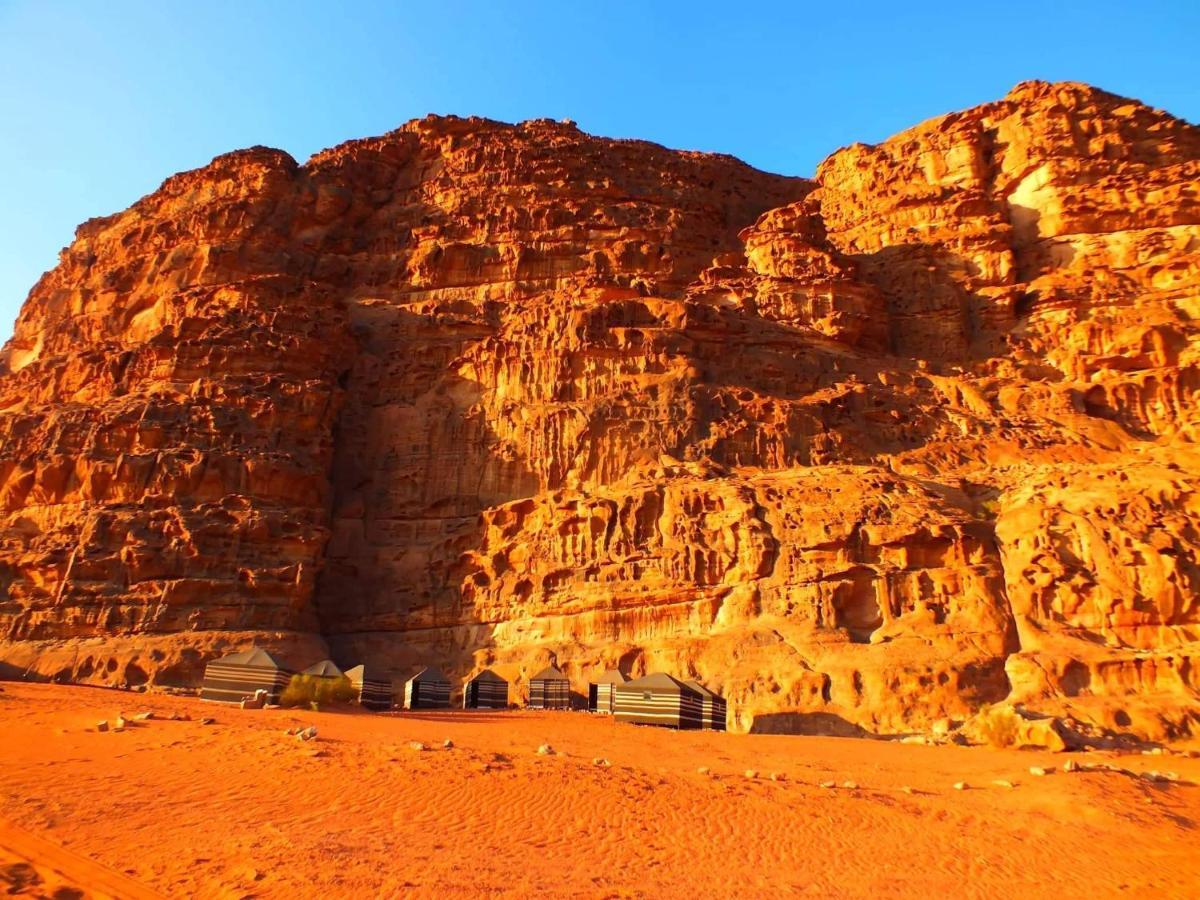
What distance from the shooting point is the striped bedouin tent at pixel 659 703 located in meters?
25.4

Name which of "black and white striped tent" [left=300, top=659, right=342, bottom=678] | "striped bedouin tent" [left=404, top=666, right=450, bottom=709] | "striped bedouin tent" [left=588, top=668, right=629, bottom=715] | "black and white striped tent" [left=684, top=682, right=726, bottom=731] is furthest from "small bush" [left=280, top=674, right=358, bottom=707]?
"black and white striped tent" [left=684, top=682, right=726, bottom=731]

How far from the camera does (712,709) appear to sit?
88.2 feet

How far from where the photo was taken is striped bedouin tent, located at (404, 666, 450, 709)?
3019 centimetres

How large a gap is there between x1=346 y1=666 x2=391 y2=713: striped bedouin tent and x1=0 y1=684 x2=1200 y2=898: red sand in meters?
10.4

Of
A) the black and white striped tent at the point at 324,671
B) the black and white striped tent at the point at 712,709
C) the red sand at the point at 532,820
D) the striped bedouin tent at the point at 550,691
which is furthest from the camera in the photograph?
the striped bedouin tent at the point at 550,691

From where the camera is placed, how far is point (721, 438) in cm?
3844

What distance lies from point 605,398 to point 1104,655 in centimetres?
2233

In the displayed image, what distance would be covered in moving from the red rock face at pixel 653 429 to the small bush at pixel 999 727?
362 cm

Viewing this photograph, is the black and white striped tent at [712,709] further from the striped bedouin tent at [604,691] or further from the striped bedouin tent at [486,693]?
the striped bedouin tent at [486,693]

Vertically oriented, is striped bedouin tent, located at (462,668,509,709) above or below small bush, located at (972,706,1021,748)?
above

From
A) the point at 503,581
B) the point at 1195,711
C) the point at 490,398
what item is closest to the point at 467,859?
A: the point at 1195,711

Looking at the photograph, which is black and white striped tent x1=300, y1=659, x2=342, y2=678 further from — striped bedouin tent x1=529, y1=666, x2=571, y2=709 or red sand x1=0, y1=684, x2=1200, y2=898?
red sand x1=0, y1=684, x2=1200, y2=898

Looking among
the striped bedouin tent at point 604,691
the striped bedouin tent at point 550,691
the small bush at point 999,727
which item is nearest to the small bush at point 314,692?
the striped bedouin tent at point 550,691

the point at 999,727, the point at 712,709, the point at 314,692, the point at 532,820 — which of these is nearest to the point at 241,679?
the point at 314,692
